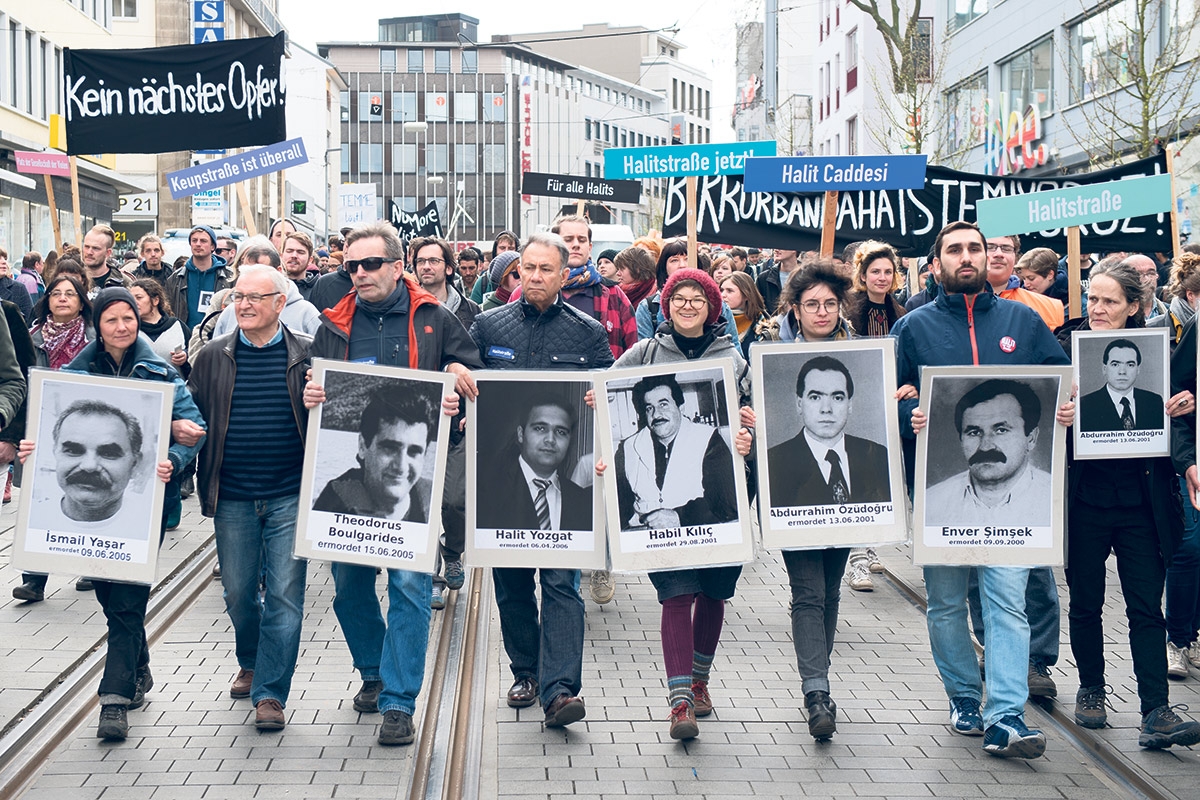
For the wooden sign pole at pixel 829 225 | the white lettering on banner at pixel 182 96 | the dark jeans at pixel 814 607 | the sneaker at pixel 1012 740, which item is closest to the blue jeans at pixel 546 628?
the dark jeans at pixel 814 607

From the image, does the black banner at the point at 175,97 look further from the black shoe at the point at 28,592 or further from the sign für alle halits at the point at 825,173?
the black shoe at the point at 28,592

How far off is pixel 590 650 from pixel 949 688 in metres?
2.12

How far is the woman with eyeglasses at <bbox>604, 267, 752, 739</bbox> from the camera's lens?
21.0 feet

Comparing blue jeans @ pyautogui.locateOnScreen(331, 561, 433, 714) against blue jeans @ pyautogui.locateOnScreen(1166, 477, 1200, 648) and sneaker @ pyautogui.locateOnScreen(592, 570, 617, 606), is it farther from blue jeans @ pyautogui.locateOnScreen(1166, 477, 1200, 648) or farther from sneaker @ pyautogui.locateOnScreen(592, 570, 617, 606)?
blue jeans @ pyautogui.locateOnScreen(1166, 477, 1200, 648)

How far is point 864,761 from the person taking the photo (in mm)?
6098

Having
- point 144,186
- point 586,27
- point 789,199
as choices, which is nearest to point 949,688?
point 789,199

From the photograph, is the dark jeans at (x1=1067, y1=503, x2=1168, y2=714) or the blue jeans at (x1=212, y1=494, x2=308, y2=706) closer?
the dark jeans at (x1=1067, y1=503, x2=1168, y2=714)

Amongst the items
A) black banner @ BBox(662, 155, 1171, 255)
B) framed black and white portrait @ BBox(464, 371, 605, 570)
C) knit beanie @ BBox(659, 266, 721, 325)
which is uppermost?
black banner @ BBox(662, 155, 1171, 255)

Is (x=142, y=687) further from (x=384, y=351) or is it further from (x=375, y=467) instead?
(x=384, y=351)

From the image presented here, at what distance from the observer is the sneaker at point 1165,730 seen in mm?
6113

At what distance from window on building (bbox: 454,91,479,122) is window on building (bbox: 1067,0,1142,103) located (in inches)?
3341

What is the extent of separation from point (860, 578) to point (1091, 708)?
3.11 m

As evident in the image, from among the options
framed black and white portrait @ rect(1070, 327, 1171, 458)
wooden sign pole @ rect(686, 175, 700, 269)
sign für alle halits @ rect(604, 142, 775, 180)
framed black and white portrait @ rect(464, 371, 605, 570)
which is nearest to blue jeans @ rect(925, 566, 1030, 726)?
framed black and white portrait @ rect(1070, 327, 1171, 458)

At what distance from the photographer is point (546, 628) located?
21.9 feet
